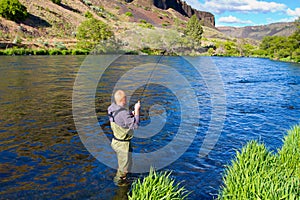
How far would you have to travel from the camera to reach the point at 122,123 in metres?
6.56

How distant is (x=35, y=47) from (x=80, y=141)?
163 feet

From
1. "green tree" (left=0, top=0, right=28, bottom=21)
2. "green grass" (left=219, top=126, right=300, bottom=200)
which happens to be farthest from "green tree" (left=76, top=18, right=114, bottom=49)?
"green grass" (left=219, top=126, right=300, bottom=200)

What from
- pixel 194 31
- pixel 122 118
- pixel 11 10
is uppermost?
pixel 194 31

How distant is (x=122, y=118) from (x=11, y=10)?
222 feet

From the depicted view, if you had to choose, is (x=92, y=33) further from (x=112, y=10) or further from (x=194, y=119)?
(x=112, y=10)

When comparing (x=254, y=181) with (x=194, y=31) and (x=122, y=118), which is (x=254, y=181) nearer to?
(x=122, y=118)

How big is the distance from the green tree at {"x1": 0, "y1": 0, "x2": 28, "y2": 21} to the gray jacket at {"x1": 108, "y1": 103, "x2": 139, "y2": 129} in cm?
6702

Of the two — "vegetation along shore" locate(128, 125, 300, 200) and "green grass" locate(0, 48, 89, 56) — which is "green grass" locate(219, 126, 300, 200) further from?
"green grass" locate(0, 48, 89, 56)

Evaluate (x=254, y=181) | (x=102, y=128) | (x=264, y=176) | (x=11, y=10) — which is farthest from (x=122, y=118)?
(x=11, y=10)

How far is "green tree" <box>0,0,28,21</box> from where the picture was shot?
208 feet

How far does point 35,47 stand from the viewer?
54.8 m

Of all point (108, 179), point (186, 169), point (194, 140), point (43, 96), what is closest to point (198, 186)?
point (186, 169)

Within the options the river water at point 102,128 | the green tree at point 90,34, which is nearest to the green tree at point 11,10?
the green tree at point 90,34

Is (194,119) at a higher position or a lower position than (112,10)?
lower
